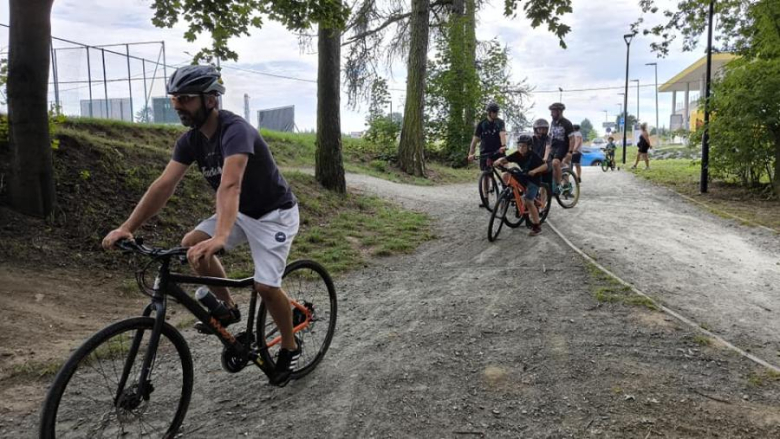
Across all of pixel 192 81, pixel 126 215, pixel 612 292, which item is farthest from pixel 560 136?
pixel 192 81

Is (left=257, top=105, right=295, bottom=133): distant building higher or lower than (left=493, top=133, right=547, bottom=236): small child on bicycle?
higher

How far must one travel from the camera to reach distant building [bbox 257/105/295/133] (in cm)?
2831

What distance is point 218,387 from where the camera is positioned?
3.80 metres

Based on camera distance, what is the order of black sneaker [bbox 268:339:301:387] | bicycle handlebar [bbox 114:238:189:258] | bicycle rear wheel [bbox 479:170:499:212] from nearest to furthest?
bicycle handlebar [bbox 114:238:189:258] < black sneaker [bbox 268:339:301:387] < bicycle rear wheel [bbox 479:170:499:212]

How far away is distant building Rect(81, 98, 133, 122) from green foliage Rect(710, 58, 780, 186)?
1825 centimetres

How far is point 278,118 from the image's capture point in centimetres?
2905

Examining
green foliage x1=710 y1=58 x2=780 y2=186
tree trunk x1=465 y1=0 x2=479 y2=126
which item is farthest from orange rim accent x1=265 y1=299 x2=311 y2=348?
tree trunk x1=465 y1=0 x2=479 y2=126

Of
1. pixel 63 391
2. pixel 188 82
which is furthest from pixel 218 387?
pixel 188 82

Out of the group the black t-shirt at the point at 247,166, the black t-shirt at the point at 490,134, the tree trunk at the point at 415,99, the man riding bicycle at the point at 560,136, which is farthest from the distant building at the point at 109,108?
the black t-shirt at the point at 247,166

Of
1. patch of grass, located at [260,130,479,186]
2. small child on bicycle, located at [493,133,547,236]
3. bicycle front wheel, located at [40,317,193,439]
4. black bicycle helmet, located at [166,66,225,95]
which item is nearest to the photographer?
bicycle front wheel, located at [40,317,193,439]

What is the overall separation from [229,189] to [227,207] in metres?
0.10

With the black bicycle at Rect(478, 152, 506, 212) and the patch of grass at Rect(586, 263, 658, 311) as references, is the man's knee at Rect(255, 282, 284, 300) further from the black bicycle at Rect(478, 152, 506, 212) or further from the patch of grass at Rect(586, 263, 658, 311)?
the black bicycle at Rect(478, 152, 506, 212)

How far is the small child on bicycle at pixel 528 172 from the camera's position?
864 centimetres

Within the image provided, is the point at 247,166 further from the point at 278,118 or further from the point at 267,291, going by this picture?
the point at 278,118
